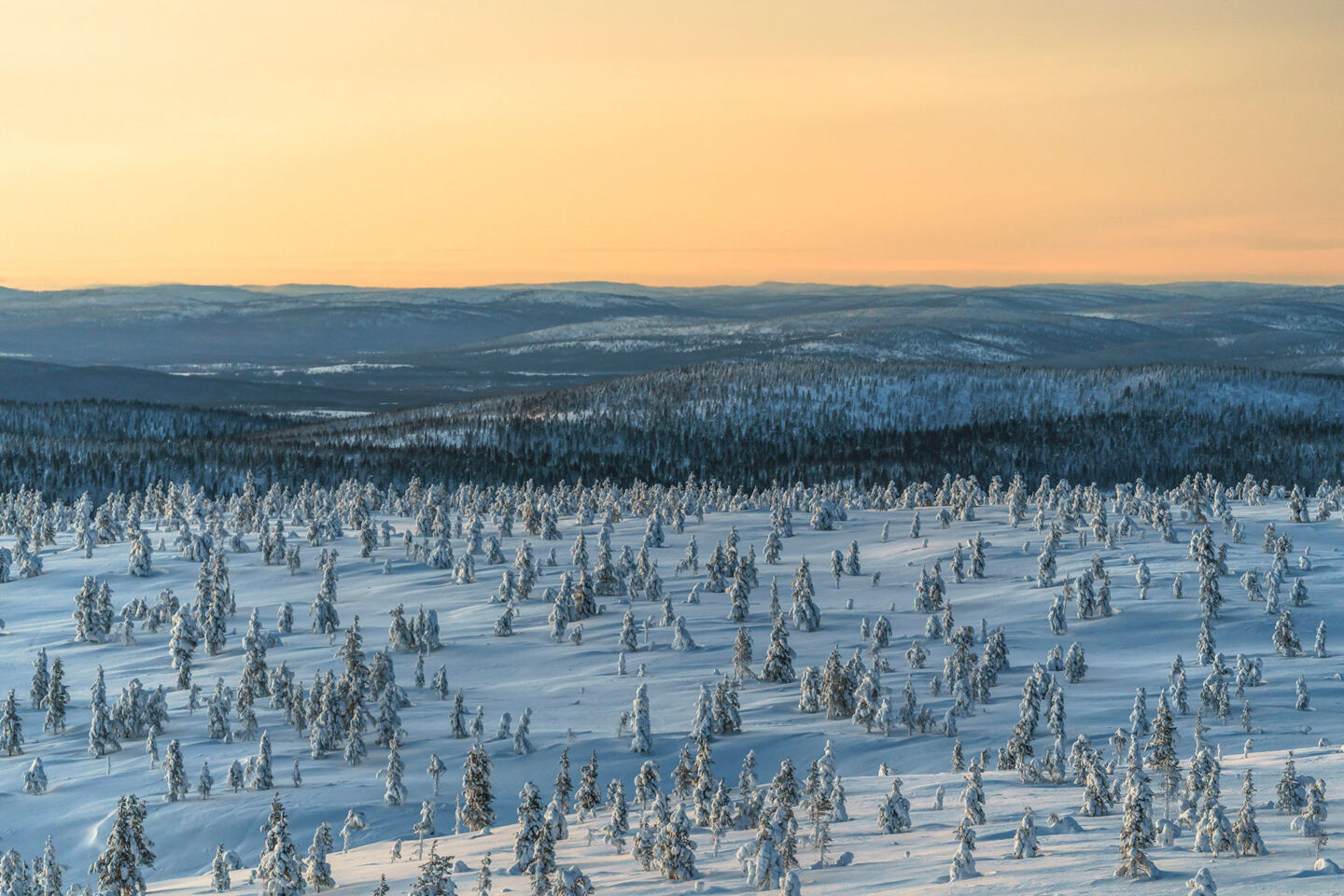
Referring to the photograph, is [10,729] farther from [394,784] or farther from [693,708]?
[693,708]

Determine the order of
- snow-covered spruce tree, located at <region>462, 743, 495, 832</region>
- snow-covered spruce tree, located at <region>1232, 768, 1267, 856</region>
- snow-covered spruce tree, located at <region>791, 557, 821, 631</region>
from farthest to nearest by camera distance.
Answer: snow-covered spruce tree, located at <region>791, 557, 821, 631</region> < snow-covered spruce tree, located at <region>462, 743, 495, 832</region> < snow-covered spruce tree, located at <region>1232, 768, 1267, 856</region>

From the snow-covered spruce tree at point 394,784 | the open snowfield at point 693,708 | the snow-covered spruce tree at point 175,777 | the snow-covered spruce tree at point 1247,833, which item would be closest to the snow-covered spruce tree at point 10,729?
the open snowfield at point 693,708

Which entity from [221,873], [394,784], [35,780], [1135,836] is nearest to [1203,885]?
[1135,836]

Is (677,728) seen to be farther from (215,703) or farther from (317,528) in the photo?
(317,528)

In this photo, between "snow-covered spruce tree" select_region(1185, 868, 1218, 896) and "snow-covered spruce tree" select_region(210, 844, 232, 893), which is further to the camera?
"snow-covered spruce tree" select_region(210, 844, 232, 893)

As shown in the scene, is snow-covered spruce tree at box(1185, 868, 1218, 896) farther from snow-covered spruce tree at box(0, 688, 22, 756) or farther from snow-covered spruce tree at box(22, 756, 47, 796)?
snow-covered spruce tree at box(0, 688, 22, 756)

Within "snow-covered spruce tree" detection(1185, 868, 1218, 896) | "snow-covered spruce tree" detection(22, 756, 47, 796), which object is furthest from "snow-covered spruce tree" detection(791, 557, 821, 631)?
"snow-covered spruce tree" detection(1185, 868, 1218, 896)

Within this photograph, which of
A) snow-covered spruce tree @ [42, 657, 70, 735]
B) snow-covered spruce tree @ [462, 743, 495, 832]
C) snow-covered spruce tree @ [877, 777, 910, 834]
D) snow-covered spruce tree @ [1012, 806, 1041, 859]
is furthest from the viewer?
snow-covered spruce tree @ [42, 657, 70, 735]

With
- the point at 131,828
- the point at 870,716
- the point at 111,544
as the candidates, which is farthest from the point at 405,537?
the point at 131,828

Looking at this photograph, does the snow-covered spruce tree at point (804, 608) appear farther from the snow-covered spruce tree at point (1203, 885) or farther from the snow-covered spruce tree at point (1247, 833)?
the snow-covered spruce tree at point (1203, 885)

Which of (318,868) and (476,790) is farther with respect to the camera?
(476,790)
